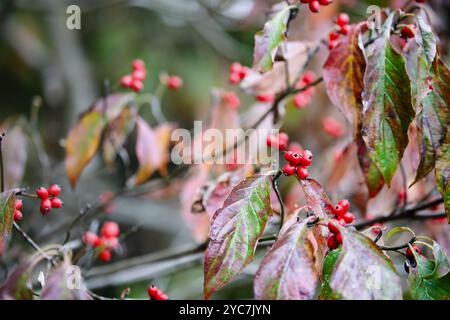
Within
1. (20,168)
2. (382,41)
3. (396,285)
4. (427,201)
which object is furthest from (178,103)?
(396,285)

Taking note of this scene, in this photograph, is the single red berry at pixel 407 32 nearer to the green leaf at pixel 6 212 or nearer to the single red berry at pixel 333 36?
the single red berry at pixel 333 36

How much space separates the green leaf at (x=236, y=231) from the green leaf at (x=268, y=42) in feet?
0.83

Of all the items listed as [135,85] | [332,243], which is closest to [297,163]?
[332,243]

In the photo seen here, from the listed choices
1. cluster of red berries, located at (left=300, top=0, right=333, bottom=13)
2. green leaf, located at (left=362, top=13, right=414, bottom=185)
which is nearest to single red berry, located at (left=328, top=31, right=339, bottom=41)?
cluster of red berries, located at (left=300, top=0, right=333, bottom=13)

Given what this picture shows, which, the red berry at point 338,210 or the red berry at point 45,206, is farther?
the red berry at point 45,206

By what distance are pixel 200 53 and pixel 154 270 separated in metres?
2.47

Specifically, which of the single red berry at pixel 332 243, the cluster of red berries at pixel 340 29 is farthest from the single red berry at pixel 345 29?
the single red berry at pixel 332 243

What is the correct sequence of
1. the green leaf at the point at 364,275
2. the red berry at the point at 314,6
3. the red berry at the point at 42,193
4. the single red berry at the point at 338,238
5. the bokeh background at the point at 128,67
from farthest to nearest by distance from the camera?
the bokeh background at the point at 128,67
the red berry at the point at 314,6
the red berry at the point at 42,193
the single red berry at the point at 338,238
the green leaf at the point at 364,275

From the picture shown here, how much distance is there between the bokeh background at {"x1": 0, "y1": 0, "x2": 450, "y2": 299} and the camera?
7.83 ft

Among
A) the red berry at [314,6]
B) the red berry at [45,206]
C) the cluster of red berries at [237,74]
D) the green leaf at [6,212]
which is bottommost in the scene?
the red berry at [45,206]

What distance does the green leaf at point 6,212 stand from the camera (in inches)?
37.3

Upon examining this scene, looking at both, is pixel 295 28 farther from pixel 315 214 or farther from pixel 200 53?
pixel 200 53

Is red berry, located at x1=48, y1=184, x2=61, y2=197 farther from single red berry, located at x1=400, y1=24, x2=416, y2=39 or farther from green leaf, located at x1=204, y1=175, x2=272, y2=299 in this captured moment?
single red berry, located at x1=400, y1=24, x2=416, y2=39

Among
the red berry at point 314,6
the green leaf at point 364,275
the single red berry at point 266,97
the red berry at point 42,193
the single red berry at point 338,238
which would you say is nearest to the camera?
the green leaf at point 364,275
